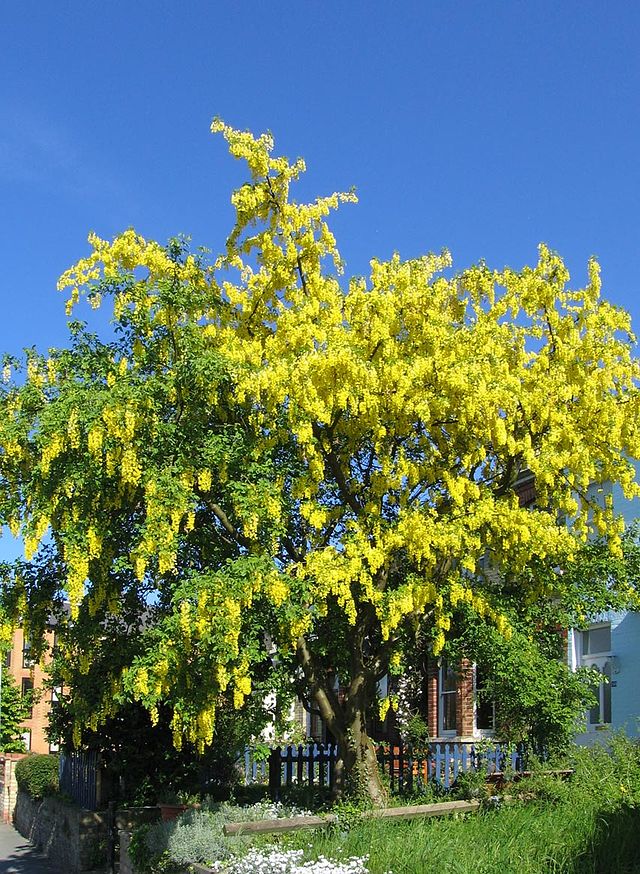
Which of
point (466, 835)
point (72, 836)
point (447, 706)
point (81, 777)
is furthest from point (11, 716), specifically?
point (466, 835)

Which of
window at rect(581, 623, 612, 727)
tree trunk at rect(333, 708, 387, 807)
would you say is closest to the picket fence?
tree trunk at rect(333, 708, 387, 807)

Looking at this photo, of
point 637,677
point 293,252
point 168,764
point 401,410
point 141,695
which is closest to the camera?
point 141,695

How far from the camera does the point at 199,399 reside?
12.4 meters

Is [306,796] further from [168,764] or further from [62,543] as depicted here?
[62,543]

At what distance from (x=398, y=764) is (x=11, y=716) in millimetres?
29277

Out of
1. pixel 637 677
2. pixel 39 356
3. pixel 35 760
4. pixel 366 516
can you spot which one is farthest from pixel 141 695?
pixel 35 760

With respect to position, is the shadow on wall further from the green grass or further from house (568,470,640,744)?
house (568,470,640,744)

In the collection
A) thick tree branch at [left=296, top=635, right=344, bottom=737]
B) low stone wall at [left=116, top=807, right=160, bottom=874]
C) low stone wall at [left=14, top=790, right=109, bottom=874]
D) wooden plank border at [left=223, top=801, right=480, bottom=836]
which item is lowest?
low stone wall at [left=14, top=790, right=109, bottom=874]

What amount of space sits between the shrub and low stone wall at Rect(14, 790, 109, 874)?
1.08 metres

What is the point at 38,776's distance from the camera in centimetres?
2256

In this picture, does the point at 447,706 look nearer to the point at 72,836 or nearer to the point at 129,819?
the point at 72,836

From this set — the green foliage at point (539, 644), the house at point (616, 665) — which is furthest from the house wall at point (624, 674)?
the green foliage at point (539, 644)

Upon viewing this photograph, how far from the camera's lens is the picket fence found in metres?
15.3

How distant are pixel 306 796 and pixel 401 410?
6784mm
